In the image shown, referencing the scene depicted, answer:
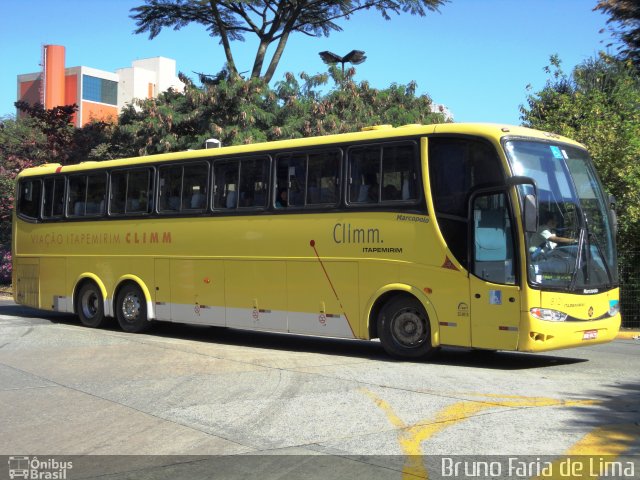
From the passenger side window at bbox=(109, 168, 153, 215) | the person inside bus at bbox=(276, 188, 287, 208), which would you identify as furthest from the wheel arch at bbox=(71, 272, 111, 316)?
the person inside bus at bbox=(276, 188, 287, 208)

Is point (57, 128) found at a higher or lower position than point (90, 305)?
higher

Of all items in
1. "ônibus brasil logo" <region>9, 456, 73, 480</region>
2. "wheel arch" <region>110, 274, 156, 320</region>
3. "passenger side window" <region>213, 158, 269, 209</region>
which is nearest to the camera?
"ônibus brasil logo" <region>9, 456, 73, 480</region>

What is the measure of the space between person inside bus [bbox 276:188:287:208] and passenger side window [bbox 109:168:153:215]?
3583 mm

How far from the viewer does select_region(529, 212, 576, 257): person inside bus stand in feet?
31.2

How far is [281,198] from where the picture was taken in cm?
1221

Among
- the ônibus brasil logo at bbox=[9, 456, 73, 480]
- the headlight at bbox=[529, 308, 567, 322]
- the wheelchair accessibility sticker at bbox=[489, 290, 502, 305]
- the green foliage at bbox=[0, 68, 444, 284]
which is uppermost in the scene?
the green foliage at bbox=[0, 68, 444, 284]

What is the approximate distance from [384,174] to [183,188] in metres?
4.73

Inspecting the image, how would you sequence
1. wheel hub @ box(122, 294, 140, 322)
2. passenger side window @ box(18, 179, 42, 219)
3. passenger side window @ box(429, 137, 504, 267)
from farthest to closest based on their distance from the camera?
passenger side window @ box(18, 179, 42, 219) < wheel hub @ box(122, 294, 140, 322) < passenger side window @ box(429, 137, 504, 267)

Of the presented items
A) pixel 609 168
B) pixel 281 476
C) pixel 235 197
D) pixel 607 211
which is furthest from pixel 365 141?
pixel 609 168

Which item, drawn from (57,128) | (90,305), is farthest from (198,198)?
(57,128)

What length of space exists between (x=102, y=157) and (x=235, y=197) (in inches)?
598

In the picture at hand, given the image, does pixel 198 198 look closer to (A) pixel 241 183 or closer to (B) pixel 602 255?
(A) pixel 241 183

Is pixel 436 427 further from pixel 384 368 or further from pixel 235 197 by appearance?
pixel 235 197

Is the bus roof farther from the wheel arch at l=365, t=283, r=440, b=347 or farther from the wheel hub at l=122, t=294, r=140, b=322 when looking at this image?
the wheel hub at l=122, t=294, r=140, b=322
